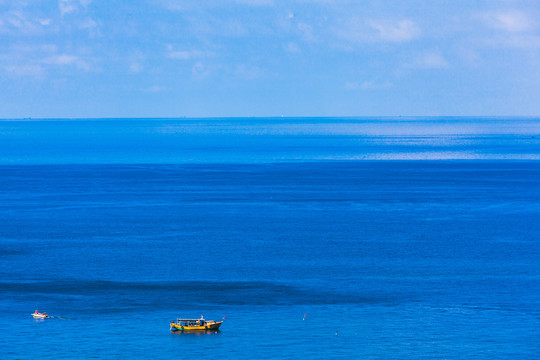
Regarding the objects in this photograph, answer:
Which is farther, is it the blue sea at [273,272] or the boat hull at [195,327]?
the boat hull at [195,327]

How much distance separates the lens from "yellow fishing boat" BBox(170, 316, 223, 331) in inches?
2404

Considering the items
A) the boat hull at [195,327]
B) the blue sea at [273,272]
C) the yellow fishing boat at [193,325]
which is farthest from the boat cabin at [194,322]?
the blue sea at [273,272]

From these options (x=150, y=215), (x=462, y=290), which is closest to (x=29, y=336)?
(x=462, y=290)

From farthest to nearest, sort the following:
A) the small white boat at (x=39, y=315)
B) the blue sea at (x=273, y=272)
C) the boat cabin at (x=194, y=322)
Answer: the small white boat at (x=39, y=315)
the boat cabin at (x=194, y=322)
the blue sea at (x=273, y=272)

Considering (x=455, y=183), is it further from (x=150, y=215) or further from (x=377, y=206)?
(x=150, y=215)

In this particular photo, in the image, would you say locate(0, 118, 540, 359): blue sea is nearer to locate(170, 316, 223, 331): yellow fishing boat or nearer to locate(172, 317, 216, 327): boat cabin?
locate(170, 316, 223, 331): yellow fishing boat

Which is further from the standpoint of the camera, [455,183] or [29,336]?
Result: [455,183]

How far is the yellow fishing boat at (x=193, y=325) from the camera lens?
61062 mm

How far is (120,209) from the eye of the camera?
119750 millimetres

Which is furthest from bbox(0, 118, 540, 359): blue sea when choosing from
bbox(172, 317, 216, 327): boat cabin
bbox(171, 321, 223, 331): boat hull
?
bbox(172, 317, 216, 327): boat cabin

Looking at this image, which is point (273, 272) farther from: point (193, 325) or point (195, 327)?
point (195, 327)

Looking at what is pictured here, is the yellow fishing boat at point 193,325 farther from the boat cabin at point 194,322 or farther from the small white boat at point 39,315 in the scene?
the small white boat at point 39,315

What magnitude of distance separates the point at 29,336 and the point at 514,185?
363 ft

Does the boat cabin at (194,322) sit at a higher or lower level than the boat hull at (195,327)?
higher
